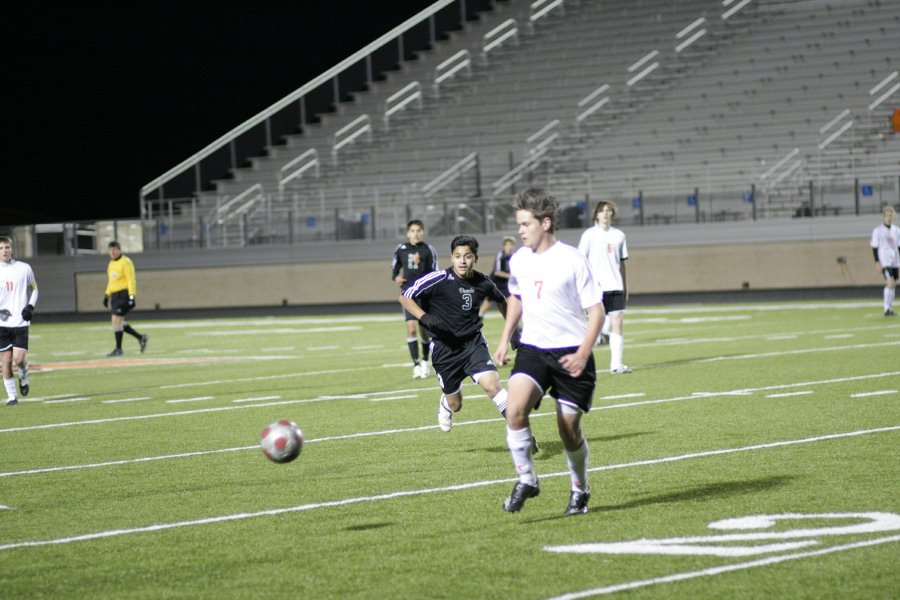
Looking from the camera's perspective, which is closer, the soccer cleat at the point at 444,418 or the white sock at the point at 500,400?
the white sock at the point at 500,400

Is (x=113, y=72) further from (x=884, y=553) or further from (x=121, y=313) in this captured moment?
(x=884, y=553)

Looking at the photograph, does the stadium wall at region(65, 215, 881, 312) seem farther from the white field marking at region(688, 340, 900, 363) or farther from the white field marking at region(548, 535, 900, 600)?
the white field marking at region(548, 535, 900, 600)

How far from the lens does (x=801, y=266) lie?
123 ft

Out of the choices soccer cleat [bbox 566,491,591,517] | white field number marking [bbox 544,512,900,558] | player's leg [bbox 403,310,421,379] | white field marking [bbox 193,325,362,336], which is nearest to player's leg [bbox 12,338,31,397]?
player's leg [bbox 403,310,421,379]

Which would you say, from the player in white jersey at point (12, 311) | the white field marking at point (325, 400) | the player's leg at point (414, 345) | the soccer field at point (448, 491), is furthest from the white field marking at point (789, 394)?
the player in white jersey at point (12, 311)

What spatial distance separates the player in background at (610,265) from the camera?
56.2 ft

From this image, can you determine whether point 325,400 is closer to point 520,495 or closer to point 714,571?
point 520,495

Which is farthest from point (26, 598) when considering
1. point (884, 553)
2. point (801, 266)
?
point (801, 266)

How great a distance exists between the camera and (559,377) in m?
7.46

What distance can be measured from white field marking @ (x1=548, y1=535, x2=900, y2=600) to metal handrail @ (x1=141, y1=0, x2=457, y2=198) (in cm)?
4150

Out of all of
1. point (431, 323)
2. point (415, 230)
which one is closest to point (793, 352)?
point (415, 230)

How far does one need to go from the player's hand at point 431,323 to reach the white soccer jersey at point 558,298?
3.65 m

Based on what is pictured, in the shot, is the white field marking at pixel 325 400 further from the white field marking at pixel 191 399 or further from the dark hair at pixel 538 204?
the dark hair at pixel 538 204

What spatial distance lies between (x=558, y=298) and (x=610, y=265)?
9915mm
